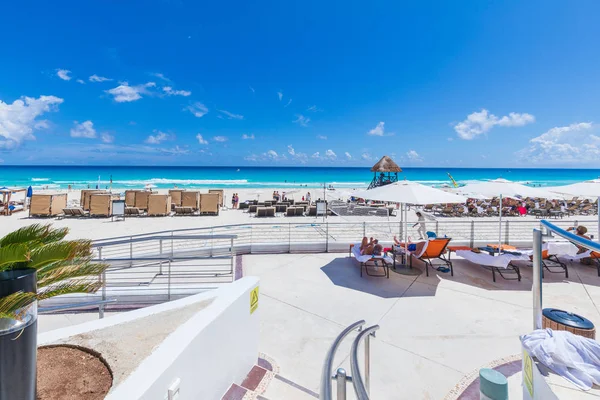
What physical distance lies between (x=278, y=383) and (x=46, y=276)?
2.28m

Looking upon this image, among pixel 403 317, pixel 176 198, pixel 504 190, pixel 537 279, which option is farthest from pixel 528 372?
pixel 176 198

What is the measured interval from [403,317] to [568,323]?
6.34 ft

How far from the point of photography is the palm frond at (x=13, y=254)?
1495 millimetres

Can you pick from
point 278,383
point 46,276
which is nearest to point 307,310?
point 278,383

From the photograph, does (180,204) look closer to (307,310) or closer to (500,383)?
(307,310)

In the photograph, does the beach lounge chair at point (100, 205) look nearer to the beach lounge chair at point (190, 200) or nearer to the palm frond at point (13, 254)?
the beach lounge chair at point (190, 200)

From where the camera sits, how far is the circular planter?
4.80 feet

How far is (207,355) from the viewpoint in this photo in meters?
2.48

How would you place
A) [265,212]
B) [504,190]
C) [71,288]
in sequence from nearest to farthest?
1. [71,288]
2. [504,190]
3. [265,212]

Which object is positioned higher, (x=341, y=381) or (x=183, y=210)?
(x=183, y=210)

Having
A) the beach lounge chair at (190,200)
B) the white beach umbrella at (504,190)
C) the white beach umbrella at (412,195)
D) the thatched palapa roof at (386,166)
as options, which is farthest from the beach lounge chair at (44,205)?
the thatched palapa roof at (386,166)

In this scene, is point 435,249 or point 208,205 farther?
point 208,205

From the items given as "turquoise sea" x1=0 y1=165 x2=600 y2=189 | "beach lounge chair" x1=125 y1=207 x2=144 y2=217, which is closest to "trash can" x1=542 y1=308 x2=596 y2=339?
"beach lounge chair" x1=125 y1=207 x2=144 y2=217

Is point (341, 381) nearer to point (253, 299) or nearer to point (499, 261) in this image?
point (253, 299)
